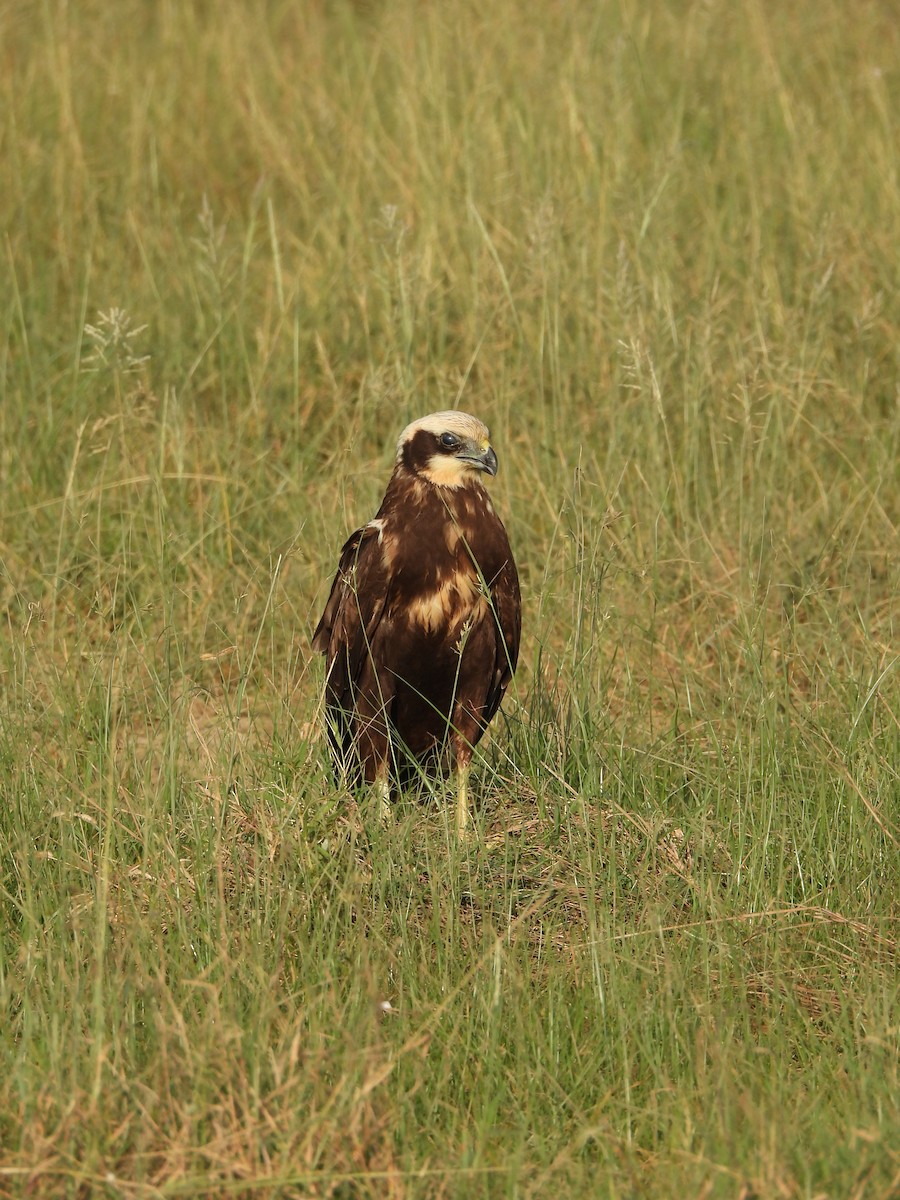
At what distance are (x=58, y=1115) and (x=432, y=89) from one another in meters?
5.10

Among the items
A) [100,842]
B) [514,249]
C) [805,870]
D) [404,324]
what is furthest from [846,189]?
[100,842]

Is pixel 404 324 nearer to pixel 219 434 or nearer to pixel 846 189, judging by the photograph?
pixel 219 434

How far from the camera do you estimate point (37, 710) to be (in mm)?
4344

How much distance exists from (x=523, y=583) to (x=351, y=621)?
3.49 ft

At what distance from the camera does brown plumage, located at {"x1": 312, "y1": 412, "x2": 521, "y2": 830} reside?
4160 millimetres

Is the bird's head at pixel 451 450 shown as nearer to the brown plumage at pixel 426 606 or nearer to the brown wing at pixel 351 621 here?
the brown plumage at pixel 426 606

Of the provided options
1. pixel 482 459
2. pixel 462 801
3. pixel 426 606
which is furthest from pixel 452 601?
pixel 462 801

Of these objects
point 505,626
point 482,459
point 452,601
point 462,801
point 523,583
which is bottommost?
point 523,583

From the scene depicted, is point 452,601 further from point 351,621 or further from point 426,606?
point 351,621

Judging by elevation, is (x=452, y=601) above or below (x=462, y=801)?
above

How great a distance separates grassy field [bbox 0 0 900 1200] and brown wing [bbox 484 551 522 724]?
0.12 metres

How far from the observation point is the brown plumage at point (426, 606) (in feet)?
13.6

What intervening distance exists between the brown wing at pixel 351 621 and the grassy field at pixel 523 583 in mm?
162

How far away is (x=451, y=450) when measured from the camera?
4.28 m
